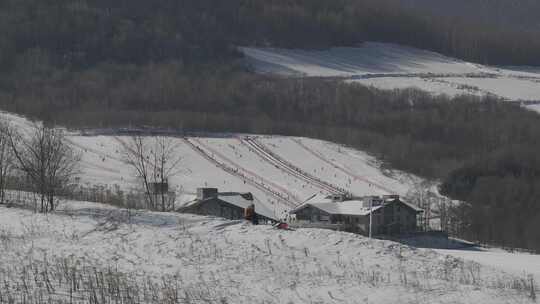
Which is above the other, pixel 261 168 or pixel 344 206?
pixel 261 168

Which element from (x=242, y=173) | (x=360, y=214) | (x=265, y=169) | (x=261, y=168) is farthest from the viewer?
(x=261, y=168)

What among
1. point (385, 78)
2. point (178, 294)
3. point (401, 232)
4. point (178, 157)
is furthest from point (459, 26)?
point (178, 294)

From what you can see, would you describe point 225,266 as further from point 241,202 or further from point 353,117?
point 353,117

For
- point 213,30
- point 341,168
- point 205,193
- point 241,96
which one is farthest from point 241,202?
point 213,30

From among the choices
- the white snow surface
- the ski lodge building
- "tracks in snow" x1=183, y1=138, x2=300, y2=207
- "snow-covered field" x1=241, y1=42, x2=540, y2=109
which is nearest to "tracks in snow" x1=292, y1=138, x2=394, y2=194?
"tracks in snow" x1=183, y1=138, x2=300, y2=207

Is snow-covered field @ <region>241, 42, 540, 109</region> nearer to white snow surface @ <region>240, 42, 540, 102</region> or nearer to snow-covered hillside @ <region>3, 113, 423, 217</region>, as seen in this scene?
white snow surface @ <region>240, 42, 540, 102</region>

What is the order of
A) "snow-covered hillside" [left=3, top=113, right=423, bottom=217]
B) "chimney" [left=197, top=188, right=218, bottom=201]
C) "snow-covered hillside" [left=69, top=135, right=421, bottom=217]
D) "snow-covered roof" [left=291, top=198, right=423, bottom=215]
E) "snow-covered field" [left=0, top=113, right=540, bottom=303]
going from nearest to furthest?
"snow-covered field" [left=0, top=113, right=540, bottom=303] → "chimney" [left=197, top=188, right=218, bottom=201] → "snow-covered roof" [left=291, top=198, right=423, bottom=215] → "snow-covered hillside" [left=3, top=113, right=423, bottom=217] → "snow-covered hillside" [left=69, top=135, right=421, bottom=217]
